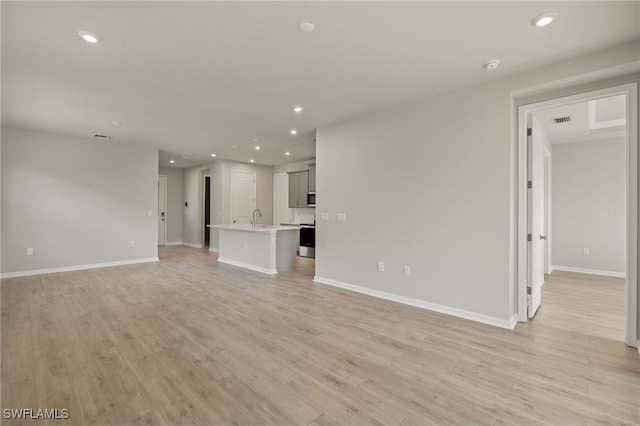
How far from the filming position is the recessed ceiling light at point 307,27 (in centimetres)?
229

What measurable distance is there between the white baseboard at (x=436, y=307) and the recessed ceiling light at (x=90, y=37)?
13.7 ft

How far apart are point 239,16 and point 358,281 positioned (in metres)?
3.68

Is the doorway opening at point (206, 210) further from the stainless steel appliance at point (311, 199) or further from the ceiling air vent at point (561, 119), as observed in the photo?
the ceiling air vent at point (561, 119)

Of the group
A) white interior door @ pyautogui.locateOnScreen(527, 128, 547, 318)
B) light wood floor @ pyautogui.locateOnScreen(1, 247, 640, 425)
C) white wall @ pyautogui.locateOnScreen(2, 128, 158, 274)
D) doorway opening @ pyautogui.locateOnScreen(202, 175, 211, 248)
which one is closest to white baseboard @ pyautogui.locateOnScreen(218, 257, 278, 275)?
light wood floor @ pyautogui.locateOnScreen(1, 247, 640, 425)

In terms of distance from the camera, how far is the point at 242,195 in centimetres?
906

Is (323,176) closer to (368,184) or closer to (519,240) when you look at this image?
(368,184)

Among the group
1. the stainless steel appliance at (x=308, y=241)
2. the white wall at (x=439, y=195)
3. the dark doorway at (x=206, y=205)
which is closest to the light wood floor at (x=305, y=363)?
the white wall at (x=439, y=195)

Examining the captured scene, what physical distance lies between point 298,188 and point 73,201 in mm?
5208

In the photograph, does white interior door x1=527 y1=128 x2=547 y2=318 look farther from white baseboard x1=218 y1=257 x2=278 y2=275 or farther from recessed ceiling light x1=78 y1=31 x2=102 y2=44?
recessed ceiling light x1=78 y1=31 x2=102 y2=44

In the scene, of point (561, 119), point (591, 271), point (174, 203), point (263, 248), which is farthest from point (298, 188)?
point (591, 271)

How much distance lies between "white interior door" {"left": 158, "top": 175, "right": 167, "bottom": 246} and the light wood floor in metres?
5.81

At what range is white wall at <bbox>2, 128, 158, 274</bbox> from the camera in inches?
211

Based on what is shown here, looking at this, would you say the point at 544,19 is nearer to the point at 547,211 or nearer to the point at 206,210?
the point at 547,211

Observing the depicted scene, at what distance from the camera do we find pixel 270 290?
182 inches
